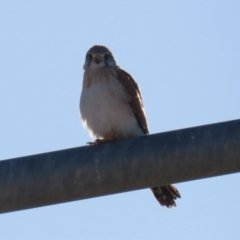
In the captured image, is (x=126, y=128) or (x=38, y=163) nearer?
(x=38, y=163)

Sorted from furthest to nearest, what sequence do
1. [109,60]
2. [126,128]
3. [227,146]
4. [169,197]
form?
[109,60], [126,128], [169,197], [227,146]

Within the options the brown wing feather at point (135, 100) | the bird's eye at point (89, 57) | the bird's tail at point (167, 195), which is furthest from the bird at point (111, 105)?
the bird's tail at point (167, 195)

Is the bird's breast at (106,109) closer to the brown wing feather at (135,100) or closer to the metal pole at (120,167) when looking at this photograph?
the brown wing feather at (135,100)

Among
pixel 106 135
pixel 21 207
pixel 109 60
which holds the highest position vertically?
pixel 109 60

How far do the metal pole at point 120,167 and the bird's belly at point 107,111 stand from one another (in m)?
3.22

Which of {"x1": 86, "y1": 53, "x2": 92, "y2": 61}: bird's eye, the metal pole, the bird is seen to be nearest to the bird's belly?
the bird

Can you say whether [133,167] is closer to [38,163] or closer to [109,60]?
[38,163]

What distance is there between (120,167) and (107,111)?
331 cm

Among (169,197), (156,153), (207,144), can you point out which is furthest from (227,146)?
(169,197)

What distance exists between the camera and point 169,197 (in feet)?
17.9

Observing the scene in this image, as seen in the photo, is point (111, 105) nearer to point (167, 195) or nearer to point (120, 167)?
point (167, 195)

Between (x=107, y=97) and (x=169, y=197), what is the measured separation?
1777 mm

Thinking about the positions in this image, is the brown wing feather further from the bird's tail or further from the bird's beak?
the bird's tail

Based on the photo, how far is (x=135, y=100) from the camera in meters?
7.10
